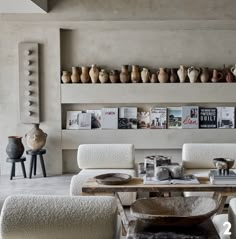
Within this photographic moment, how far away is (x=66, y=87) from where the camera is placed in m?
6.31

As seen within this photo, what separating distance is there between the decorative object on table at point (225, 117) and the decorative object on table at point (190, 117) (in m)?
0.33

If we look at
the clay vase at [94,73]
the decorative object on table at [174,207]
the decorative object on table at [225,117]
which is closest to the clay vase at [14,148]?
the clay vase at [94,73]

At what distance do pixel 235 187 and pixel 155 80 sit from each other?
309cm

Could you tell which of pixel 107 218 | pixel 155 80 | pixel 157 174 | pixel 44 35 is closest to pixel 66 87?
pixel 44 35

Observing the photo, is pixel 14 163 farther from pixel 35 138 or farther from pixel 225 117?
pixel 225 117

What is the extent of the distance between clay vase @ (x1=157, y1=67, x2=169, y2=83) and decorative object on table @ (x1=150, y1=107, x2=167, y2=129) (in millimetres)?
440

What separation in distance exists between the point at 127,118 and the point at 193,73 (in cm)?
118

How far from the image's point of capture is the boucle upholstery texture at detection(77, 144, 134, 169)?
15.6 feet

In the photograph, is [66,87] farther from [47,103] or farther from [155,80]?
[155,80]

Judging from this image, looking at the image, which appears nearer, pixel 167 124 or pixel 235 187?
pixel 235 187

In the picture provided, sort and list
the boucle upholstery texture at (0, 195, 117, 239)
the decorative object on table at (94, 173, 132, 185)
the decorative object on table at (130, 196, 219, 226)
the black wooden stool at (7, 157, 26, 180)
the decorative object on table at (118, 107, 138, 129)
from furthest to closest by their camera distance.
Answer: the decorative object on table at (118, 107, 138, 129), the black wooden stool at (7, 157, 26, 180), the decorative object on table at (94, 173, 132, 185), the decorative object on table at (130, 196, 219, 226), the boucle upholstery texture at (0, 195, 117, 239)

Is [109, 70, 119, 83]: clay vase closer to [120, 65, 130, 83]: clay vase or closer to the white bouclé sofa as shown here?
[120, 65, 130, 83]: clay vase

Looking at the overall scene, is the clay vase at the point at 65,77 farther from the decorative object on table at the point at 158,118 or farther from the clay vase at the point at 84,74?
the decorative object on table at the point at 158,118

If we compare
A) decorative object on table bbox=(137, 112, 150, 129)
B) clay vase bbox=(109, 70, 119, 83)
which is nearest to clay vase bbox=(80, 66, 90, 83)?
clay vase bbox=(109, 70, 119, 83)
